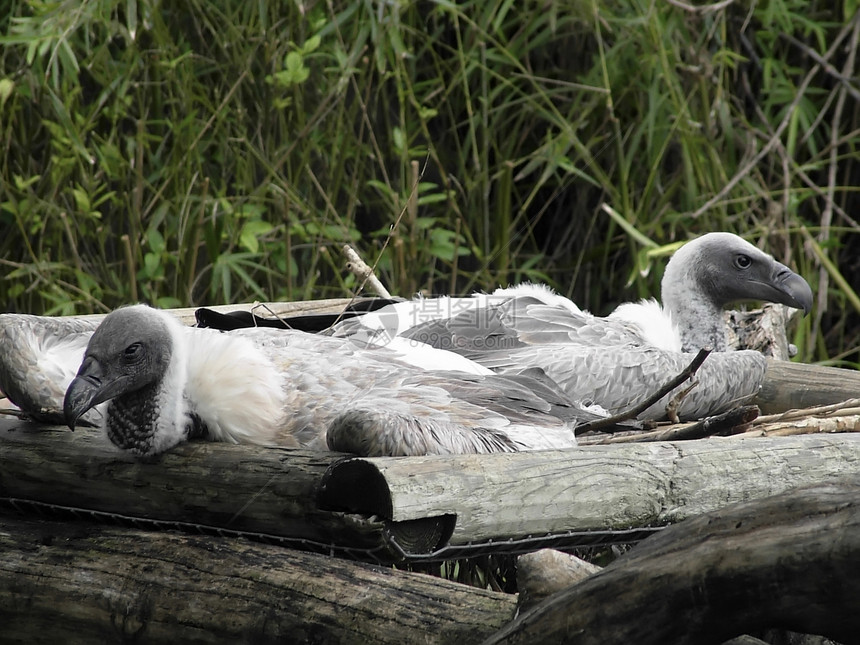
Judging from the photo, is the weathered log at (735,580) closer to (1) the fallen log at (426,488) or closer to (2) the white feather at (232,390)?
(1) the fallen log at (426,488)

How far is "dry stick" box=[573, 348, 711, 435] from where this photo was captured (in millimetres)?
1940

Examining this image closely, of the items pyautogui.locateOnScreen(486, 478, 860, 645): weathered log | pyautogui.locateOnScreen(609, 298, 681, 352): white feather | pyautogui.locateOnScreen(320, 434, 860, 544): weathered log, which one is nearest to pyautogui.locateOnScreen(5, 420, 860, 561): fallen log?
pyautogui.locateOnScreen(320, 434, 860, 544): weathered log

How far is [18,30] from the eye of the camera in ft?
10.5

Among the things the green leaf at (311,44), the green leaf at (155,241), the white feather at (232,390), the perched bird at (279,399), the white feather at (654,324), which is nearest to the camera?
the perched bird at (279,399)

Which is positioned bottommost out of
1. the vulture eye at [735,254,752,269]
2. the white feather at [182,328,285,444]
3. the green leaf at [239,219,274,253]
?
the green leaf at [239,219,274,253]

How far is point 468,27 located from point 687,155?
40.1 inches

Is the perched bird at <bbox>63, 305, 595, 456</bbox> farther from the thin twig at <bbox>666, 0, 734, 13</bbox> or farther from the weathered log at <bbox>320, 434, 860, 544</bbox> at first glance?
the thin twig at <bbox>666, 0, 734, 13</bbox>

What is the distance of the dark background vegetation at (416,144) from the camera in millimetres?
4098

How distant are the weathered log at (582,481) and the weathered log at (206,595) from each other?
0.11m

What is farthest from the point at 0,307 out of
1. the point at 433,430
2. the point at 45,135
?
the point at 433,430

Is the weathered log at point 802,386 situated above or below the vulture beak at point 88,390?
below

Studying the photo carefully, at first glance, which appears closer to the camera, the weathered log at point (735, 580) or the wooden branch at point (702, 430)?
the weathered log at point (735, 580)

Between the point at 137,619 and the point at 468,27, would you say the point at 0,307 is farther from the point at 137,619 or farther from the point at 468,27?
the point at 137,619

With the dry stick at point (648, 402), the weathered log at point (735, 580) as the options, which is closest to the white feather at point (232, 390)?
the dry stick at point (648, 402)
